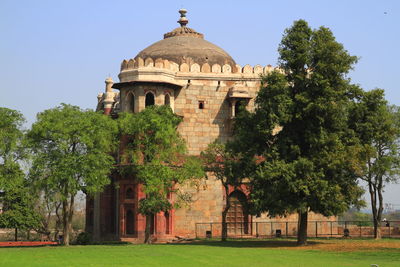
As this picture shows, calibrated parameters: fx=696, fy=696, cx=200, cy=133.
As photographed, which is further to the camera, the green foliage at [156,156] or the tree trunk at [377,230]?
the tree trunk at [377,230]

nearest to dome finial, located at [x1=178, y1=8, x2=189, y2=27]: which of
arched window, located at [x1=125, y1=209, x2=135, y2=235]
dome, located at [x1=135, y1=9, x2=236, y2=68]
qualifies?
dome, located at [x1=135, y1=9, x2=236, y2=68]

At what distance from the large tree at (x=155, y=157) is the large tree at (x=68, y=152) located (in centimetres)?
206

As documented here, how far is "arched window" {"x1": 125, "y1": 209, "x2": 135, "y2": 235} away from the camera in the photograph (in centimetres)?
4222

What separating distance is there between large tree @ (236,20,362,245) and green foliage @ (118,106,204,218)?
4718mm

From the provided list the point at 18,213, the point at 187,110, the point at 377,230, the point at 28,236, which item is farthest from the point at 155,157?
the point at 28,236

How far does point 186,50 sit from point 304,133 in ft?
50.8

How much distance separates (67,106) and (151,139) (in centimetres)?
488

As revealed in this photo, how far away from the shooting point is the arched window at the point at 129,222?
4222 centimetres

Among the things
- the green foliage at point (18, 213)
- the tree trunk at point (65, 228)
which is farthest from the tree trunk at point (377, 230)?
the green foliage at point (18, 213)

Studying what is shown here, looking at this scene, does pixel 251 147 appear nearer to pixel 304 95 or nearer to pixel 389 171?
pixel 304 95

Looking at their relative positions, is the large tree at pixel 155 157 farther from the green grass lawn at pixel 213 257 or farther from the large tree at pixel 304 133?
the green grass lawn at pixel 213 257

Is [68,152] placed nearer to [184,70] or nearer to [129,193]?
[129,193]

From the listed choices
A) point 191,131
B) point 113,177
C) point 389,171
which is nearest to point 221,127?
point 191,131

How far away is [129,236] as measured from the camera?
Answer: 41656 millimetres
